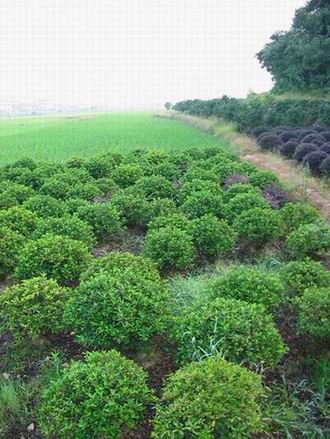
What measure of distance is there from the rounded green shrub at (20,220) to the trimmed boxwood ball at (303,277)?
4705 mm

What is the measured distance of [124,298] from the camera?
5102mm

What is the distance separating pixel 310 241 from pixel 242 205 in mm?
2079

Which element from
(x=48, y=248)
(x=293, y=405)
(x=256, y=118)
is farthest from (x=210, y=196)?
(x=256, y=118)

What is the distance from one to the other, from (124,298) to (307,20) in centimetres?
3423

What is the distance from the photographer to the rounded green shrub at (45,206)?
9.30 m

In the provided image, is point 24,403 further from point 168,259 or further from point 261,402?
point 168,259

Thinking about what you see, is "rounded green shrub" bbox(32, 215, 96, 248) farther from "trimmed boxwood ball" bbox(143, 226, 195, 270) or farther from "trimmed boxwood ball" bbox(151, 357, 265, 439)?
"trimmed boxwood ball" bbox(151, 357, 265, 439)

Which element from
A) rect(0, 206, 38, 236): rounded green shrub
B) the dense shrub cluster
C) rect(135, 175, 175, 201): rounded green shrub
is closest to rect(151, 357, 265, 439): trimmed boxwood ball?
the dense shrub cluster

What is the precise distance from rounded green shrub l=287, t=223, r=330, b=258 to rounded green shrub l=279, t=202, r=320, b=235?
1.04m

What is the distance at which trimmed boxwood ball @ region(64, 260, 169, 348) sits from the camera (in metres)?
4.88

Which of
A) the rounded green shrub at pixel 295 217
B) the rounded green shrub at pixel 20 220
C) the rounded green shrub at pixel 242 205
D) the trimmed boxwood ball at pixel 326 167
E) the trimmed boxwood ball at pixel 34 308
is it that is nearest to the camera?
the trimmed boxwood ball at pixel 34 308

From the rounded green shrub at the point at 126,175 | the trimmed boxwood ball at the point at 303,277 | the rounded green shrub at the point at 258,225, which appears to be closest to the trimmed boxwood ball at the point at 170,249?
the rounded green shrub at the point at 258,225

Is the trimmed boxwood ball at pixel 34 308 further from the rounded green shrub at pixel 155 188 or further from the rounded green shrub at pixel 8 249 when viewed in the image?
the rounded green shrub at pixel 155 188

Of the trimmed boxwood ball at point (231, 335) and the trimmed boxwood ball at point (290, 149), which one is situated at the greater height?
the trimmed boxwood ball at point (231, 335)
